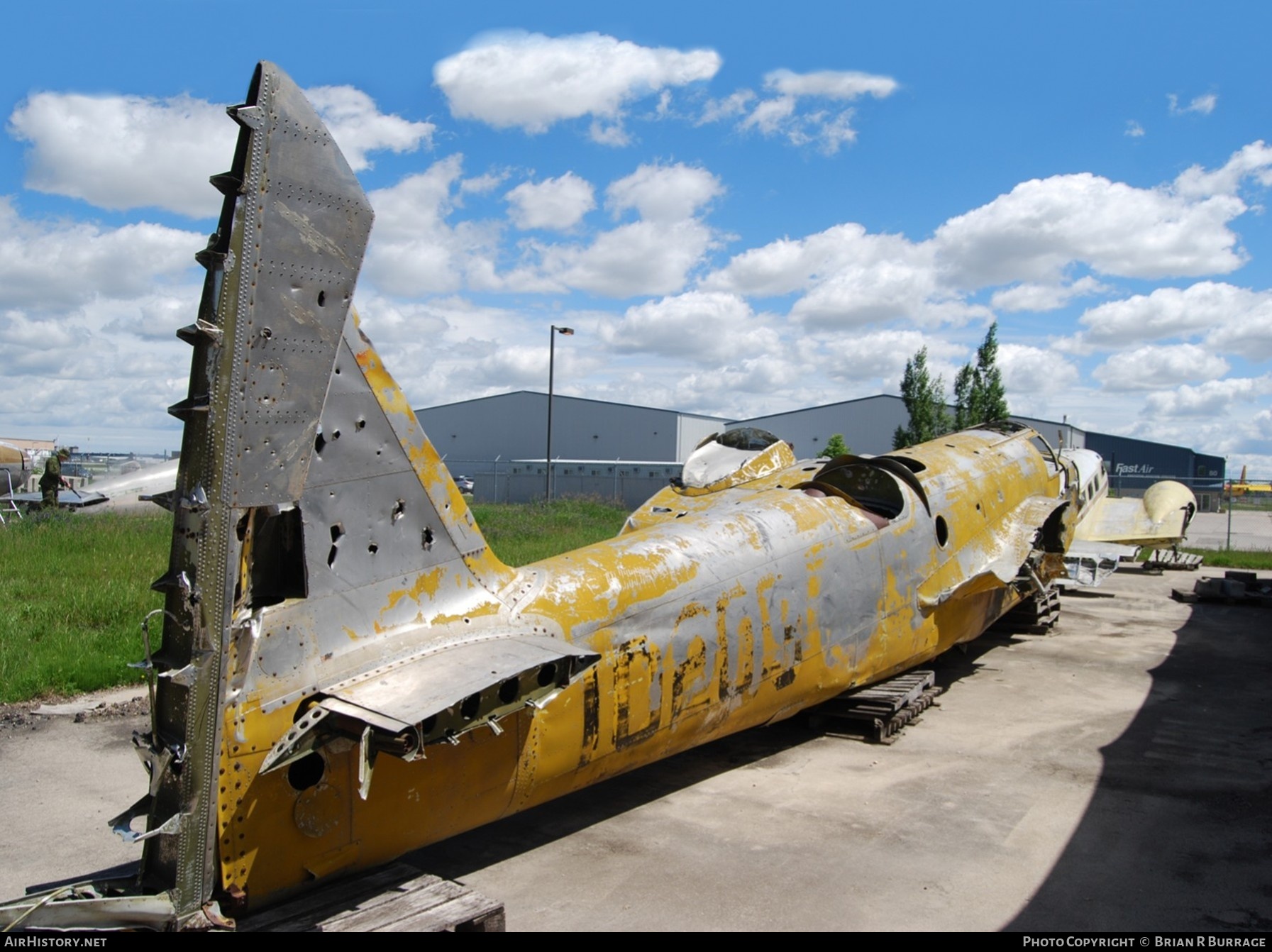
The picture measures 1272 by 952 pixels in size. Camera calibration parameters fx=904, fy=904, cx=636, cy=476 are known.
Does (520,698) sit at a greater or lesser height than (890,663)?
greater

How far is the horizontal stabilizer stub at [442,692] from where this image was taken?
4164 mm

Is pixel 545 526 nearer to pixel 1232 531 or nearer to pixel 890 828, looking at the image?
pixel 890 828

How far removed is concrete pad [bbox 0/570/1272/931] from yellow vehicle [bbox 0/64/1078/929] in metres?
0.68

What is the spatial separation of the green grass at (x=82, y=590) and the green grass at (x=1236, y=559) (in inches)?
669

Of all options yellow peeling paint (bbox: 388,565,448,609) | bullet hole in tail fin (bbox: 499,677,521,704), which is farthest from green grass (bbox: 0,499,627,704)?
bullet hole in tail fin (bbox: 499,677,521,704)

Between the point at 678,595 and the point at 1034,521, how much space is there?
21.8ft

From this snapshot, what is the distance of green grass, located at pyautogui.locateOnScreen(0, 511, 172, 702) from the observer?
10383mm

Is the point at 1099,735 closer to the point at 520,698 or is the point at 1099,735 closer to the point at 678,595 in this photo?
the point at 678,595

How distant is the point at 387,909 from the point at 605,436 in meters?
52.6

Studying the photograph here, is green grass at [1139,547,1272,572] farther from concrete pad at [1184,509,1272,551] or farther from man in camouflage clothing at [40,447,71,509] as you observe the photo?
man in camouflage clothing at [40,447,71,509]

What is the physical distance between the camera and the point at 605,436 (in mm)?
56750

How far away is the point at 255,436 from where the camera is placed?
407 cm

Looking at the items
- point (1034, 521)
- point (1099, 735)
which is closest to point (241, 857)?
point (1099, 735)

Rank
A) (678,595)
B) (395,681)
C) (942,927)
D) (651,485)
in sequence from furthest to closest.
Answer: (651,485), (678,595), (942,927), (395,681)
